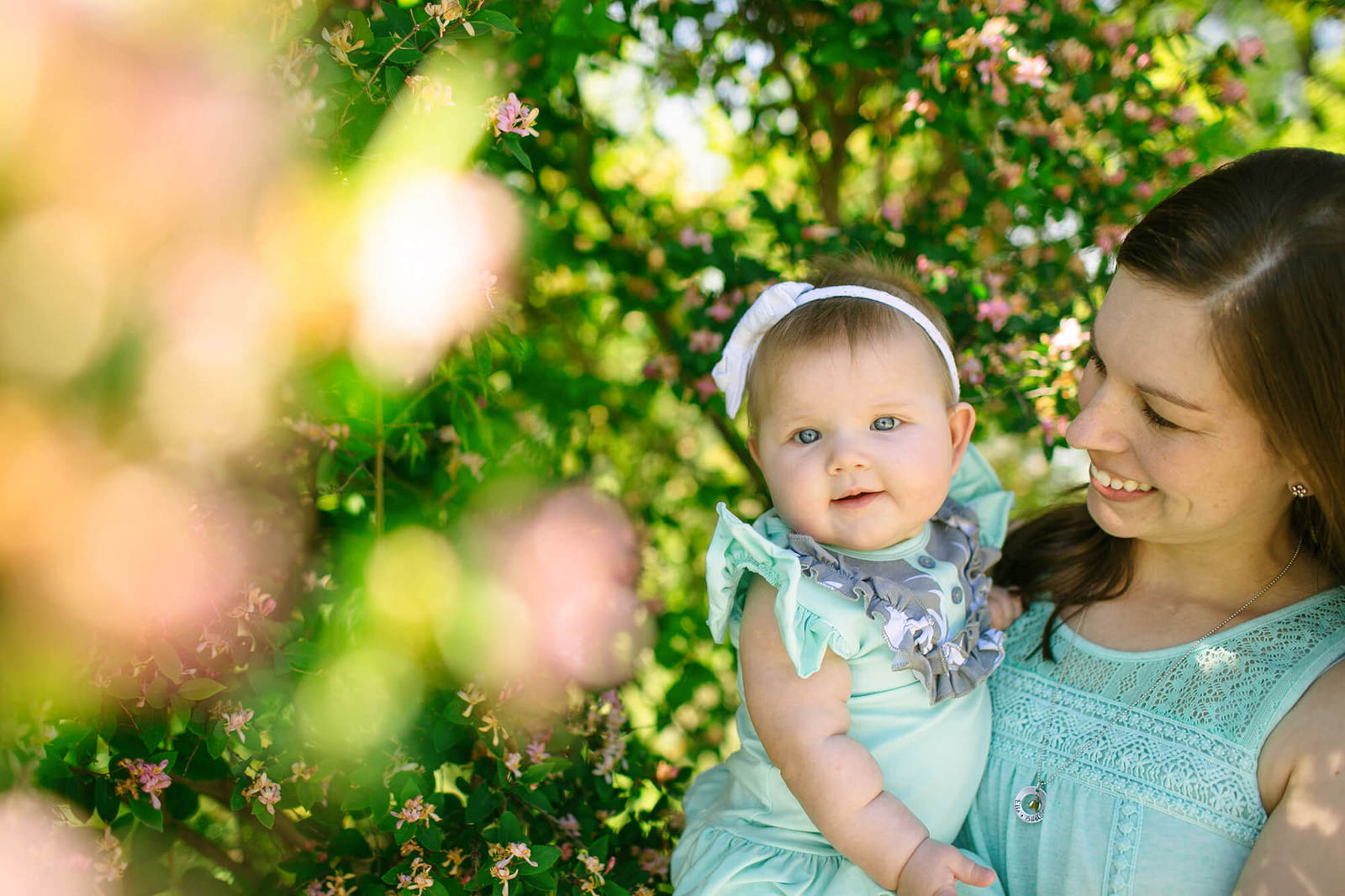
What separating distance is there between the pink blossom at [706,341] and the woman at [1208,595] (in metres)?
1.04

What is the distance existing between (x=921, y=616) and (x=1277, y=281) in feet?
2.59

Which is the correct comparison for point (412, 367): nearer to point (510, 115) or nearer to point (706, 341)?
point (510, 115)

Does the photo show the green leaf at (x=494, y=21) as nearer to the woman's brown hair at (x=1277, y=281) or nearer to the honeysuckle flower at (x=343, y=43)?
the honeysuckle flower at (x=343, y=43)

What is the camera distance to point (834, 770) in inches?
65.6

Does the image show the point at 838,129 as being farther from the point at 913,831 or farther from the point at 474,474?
the point at 913,831

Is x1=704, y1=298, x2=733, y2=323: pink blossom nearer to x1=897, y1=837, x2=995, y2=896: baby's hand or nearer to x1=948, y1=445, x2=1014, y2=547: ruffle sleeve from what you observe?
x1=948, y1=445, x2=1014, y2=547: ruffle sleeve

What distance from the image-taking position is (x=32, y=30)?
1.37 meters

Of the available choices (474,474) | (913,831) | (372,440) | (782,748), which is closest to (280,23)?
(372,440)

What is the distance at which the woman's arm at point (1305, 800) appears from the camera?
1.47 m

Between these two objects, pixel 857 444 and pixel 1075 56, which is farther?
pixel 1075 56

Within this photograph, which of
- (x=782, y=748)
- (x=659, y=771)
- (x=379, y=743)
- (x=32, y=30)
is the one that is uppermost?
(x=32, y=30)

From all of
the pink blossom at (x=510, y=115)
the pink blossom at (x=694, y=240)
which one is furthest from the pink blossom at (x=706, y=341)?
the pink blossom at (x=510, y=115)

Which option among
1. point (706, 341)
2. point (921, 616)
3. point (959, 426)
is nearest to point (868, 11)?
point (706, 341)

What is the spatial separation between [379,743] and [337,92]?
47.4 inches
